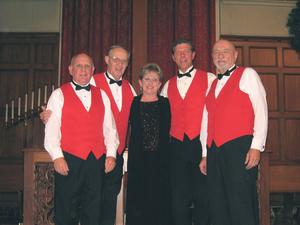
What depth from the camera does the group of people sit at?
6.91ft

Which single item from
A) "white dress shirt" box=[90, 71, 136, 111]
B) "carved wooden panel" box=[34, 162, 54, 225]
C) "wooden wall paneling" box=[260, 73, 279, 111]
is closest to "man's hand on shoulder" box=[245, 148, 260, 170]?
"white dress shirt" box=[90, 71, 136, 111]

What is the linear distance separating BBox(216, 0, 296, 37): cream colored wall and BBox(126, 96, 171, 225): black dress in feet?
8.82

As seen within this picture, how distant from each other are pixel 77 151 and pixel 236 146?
36.4 inches

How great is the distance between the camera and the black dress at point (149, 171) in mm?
2301

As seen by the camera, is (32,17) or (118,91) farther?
(32,17)

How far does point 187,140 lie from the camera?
2.46 m

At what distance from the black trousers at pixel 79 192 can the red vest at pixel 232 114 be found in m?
0.75

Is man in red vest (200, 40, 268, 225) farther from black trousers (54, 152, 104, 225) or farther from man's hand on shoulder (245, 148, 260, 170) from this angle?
black trousers (54, 152, 104, 225)

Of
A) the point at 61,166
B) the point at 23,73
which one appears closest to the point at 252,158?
the point at 61,166

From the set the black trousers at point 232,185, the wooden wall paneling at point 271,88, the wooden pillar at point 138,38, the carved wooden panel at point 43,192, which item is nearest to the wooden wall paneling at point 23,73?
the wooden pillar at point 138,38

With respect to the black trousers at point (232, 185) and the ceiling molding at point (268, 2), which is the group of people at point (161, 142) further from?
the ceiling molding at point (268, 2)

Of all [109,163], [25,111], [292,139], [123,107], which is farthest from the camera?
[292,139]

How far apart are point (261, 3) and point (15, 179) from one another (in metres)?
3.74

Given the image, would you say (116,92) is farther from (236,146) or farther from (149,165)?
(236,146)
